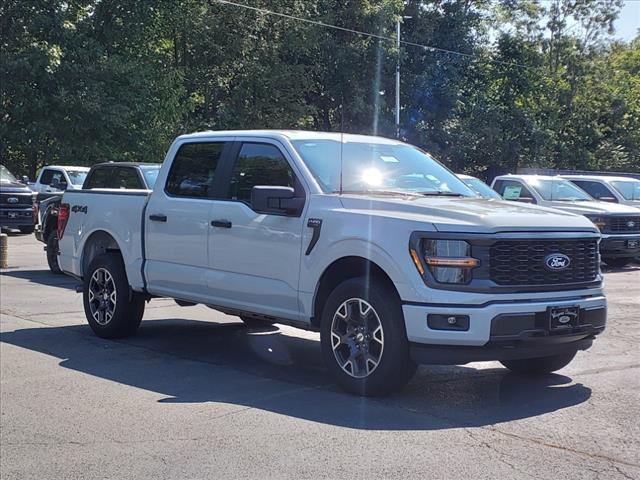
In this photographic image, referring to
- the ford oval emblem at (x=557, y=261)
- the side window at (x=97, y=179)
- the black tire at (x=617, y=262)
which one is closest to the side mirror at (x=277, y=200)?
the ford oval emblem at (x=557, y=261)

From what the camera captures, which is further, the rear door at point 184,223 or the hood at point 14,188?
the hood at point 14,188

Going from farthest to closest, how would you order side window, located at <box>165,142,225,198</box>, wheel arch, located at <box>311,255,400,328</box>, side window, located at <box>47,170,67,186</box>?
side window, located at <box>47,170,67,186</box>, side window, located at <box>165,142,225,198</box>, wheel arch, located at <box>311,255,400,328</box>

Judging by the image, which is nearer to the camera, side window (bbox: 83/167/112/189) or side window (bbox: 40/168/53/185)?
side window (bbox: 83/167/112/189)

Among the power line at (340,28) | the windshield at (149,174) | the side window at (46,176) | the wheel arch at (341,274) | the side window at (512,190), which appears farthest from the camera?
the power line at (340,28)

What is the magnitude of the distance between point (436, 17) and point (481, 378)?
32670 millimetres

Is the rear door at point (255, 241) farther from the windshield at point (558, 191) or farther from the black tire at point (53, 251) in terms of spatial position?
the windshield at point (558, 191)

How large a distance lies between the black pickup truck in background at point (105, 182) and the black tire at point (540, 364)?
25.7 ft

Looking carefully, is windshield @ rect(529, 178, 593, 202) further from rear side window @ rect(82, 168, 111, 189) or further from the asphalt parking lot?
rear side window @ rect(82, 168, 111, 189)

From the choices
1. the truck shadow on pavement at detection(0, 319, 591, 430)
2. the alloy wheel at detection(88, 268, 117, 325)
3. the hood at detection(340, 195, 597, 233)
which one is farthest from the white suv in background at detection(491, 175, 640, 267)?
the hood at detection(340, 195, 597, 233)

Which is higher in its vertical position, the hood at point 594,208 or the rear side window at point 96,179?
the rear side window at point 96,179

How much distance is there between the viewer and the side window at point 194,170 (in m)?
7.93

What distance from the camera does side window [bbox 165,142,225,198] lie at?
7.93 metres

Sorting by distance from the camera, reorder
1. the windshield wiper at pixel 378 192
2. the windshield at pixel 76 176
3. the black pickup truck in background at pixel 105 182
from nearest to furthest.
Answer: the windshield wiper at pixel 378 192
the black pickup truck in background at pixel 105 182
the windshield at pixel 76 176

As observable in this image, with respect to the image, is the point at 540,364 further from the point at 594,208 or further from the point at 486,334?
the point at 594,208
